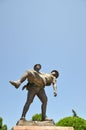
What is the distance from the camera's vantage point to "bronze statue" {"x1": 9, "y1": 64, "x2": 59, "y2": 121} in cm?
1056

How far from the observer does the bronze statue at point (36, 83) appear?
10555 millimetres

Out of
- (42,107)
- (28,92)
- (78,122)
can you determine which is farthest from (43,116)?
(78,122)

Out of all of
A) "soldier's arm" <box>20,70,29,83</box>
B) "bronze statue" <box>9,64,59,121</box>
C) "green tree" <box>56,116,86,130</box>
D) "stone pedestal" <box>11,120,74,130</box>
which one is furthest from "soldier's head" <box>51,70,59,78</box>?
"green tree" <box>56,116,86,130</box>

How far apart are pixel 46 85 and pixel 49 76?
14.7 inches

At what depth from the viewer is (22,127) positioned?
944 cm

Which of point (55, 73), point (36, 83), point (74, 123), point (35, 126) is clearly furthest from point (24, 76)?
point (74, 123)

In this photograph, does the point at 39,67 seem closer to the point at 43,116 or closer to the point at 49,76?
the point at 49,76

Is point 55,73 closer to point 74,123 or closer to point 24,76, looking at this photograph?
point 24,76

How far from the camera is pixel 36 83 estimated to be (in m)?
10.8

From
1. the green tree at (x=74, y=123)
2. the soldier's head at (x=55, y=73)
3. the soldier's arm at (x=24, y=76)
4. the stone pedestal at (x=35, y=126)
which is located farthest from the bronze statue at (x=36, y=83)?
the green tree at (x=74, y=123)

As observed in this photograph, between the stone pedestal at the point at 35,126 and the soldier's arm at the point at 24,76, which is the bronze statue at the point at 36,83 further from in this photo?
the stone pedestal at the point at 35,126

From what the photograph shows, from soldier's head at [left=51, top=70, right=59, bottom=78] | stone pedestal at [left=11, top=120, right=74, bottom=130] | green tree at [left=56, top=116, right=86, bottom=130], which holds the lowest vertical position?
stone pedestal at [left=11, top=120, right=74, bottom=130]

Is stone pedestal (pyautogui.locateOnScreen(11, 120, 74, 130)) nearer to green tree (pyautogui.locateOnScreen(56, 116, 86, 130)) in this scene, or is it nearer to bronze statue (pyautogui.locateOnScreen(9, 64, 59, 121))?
bronze statue (pyautogui.locateOnScreen(9, 64, 59, 121))

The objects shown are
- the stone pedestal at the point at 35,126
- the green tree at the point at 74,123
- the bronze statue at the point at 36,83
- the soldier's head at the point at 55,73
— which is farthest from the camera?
the green tree at the point at 74,123
